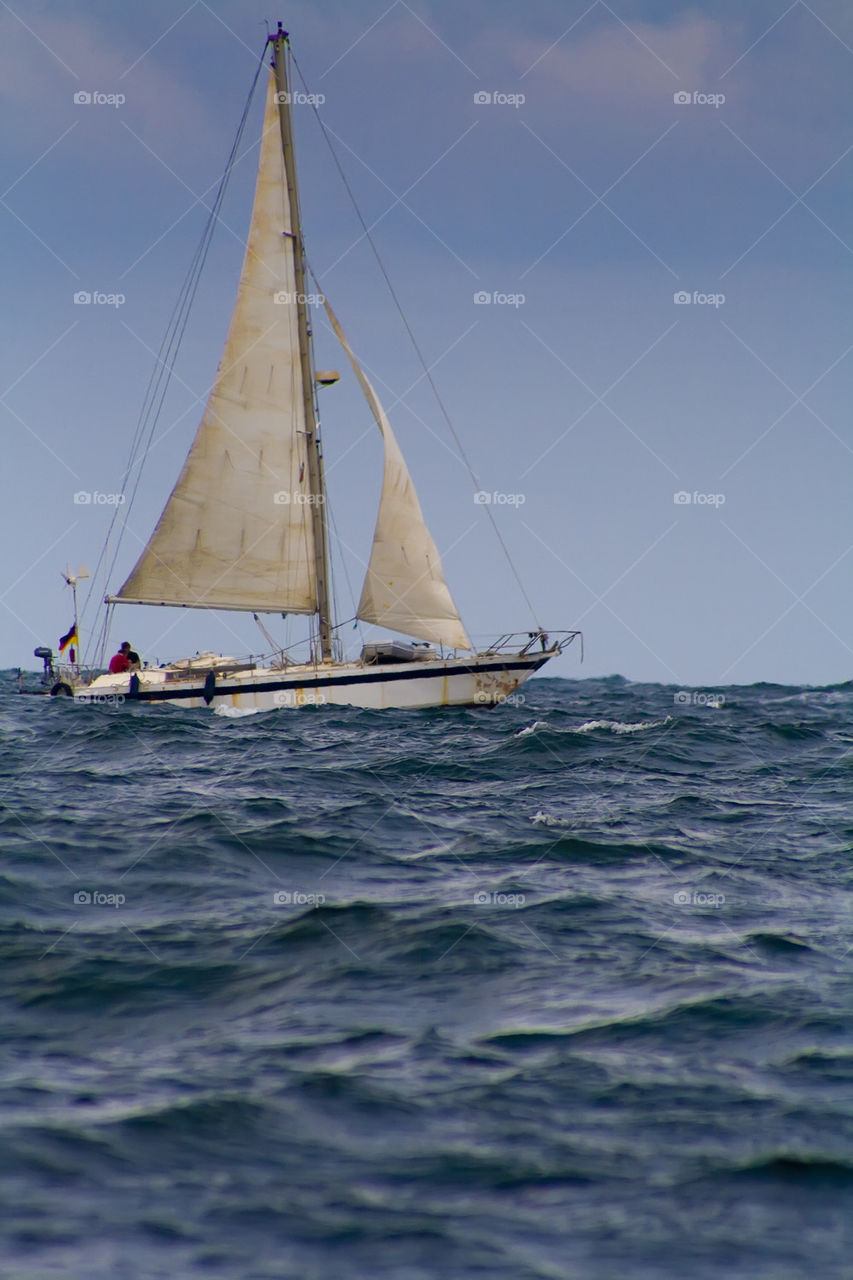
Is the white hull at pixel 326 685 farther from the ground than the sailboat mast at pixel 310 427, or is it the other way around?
the sailboat mast at pixel 310 427

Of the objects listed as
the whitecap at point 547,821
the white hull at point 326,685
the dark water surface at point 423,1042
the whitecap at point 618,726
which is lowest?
the dark water surface at point 423,1042

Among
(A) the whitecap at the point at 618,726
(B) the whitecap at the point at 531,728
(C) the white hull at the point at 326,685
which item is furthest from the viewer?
(C) the white hull at the point at 326,685

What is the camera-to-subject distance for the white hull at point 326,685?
3650 centimetres

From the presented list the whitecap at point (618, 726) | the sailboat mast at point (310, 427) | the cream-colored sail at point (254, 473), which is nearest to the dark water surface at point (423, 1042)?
the whitecap at point (618, 726)

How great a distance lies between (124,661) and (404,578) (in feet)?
33.4

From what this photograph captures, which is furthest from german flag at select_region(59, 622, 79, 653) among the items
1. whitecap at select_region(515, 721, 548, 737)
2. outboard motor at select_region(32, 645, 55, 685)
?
whitecap at select_region(515, 721, 548, 737)

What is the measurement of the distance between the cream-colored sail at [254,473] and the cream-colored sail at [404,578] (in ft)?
11.6

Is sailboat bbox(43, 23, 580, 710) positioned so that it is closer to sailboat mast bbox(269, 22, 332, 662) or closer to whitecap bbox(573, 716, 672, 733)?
sailboat mast bbox(269, 22, 332, 662)

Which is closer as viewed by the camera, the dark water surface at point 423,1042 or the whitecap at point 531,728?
the dark water surface at point 423,1042

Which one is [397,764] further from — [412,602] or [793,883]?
[412,602]

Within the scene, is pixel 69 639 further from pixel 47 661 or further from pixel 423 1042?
pixel 423 1042

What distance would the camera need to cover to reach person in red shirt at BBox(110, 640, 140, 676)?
127ft

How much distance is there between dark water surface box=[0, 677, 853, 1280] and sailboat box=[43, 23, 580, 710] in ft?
71.0

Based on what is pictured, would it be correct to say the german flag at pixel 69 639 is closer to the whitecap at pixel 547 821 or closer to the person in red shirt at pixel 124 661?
the person in red shirt at pixel 124 661
